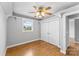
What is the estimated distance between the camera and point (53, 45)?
1.39 meters

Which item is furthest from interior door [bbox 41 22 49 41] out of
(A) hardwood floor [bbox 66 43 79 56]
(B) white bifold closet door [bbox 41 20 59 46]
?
(A) hardwood floor [bbox 66 43 79 56]

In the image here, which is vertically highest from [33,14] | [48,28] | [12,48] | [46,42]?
[33,14]

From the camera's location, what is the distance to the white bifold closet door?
1.33m

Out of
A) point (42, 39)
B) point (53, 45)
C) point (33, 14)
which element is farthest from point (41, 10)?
point (53, 45)

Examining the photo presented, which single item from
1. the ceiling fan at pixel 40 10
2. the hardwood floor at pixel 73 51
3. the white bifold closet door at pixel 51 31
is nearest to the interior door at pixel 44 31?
the white bifold closet door at pixel 51 31

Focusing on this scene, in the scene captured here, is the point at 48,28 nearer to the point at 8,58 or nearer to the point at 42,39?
the point at 42,39

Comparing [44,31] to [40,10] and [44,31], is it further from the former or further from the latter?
[40,10]

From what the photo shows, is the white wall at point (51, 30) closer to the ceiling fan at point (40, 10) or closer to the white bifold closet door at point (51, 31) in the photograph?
the white bifold closet door at point (51, 31)

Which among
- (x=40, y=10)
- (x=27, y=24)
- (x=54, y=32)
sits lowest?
(x=54, y=32)

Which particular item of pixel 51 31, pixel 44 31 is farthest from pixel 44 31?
pixel 51 31

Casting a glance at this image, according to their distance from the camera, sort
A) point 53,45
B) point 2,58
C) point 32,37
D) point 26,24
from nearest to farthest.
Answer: point 2,58 < point 26,24 < point 53,45 < point 32,37

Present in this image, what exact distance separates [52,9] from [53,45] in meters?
0.67

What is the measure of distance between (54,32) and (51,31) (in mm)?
62

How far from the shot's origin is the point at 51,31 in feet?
4.55
